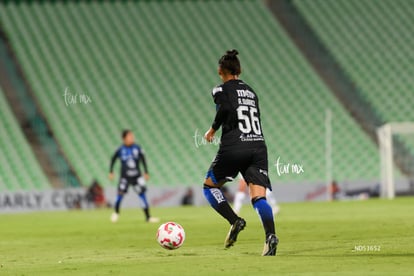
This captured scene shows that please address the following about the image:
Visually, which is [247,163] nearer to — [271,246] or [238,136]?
[238,136]

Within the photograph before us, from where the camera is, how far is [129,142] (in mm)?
21406

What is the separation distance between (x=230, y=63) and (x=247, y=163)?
1201mm

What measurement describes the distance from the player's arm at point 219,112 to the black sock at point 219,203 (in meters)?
0.84

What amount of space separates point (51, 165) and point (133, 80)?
486cm

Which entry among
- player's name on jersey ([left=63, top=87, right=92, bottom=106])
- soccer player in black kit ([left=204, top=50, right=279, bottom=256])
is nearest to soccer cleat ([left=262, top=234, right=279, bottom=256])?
soccer player in black kit ([left=204, top=50, right=279, bottom=256])

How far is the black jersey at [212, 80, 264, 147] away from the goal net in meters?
20.1

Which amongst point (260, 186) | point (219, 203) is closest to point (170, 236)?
point (219, 203)

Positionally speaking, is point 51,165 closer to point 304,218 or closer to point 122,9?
point 122,9

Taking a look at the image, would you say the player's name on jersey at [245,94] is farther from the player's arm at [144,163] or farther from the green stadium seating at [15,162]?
the green stadium seating at [15,162]

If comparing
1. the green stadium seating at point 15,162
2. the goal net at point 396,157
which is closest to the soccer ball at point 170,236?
the green stadium seating at point 15,162

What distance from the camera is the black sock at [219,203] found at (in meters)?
10.8

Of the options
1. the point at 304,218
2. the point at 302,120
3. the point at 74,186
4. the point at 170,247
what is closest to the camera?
the point at 170,247

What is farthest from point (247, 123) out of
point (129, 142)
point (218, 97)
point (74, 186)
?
point (74, 186)

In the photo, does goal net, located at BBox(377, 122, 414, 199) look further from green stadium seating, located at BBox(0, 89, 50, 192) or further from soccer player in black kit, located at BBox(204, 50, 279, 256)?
soccer player in black kit, located at BBox(204, 50, 279, 256)
